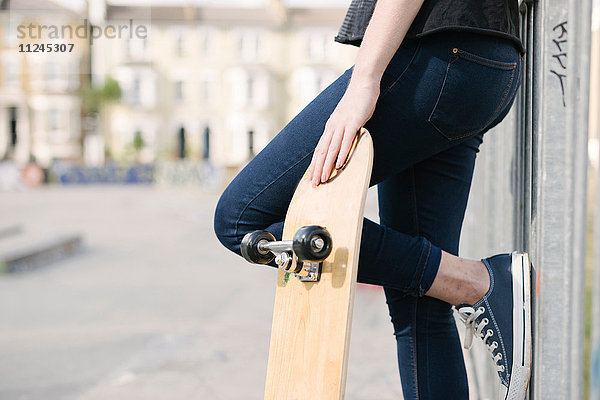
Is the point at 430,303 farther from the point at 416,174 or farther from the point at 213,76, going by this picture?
the point at 213,76

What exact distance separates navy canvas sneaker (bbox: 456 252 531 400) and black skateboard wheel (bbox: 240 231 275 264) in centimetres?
47

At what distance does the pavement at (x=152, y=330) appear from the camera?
2895 mm

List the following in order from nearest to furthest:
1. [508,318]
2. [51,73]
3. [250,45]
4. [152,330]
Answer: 1. [508,318]
2. [152,330]
3. [51,73]
4. [250,45]

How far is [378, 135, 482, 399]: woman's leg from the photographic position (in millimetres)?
1496

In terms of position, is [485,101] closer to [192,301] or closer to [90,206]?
[192,301]

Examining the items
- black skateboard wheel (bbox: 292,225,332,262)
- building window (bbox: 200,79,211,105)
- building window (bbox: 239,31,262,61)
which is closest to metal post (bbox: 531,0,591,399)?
black skateboard wheel (bbox: 292,225,332,262)

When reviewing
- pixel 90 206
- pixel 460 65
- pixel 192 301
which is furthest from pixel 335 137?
pixel 90 206

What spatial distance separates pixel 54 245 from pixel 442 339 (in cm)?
682

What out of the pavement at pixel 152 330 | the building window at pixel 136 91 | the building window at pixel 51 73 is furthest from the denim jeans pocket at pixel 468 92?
the building window at pixel 51 73

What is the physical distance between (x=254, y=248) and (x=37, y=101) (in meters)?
38.5

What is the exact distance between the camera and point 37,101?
36500 mm

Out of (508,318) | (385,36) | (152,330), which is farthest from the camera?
(152,330)

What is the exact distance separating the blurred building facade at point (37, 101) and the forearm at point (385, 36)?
36.8 metres

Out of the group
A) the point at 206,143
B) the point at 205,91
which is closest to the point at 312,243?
the point at 206,143
